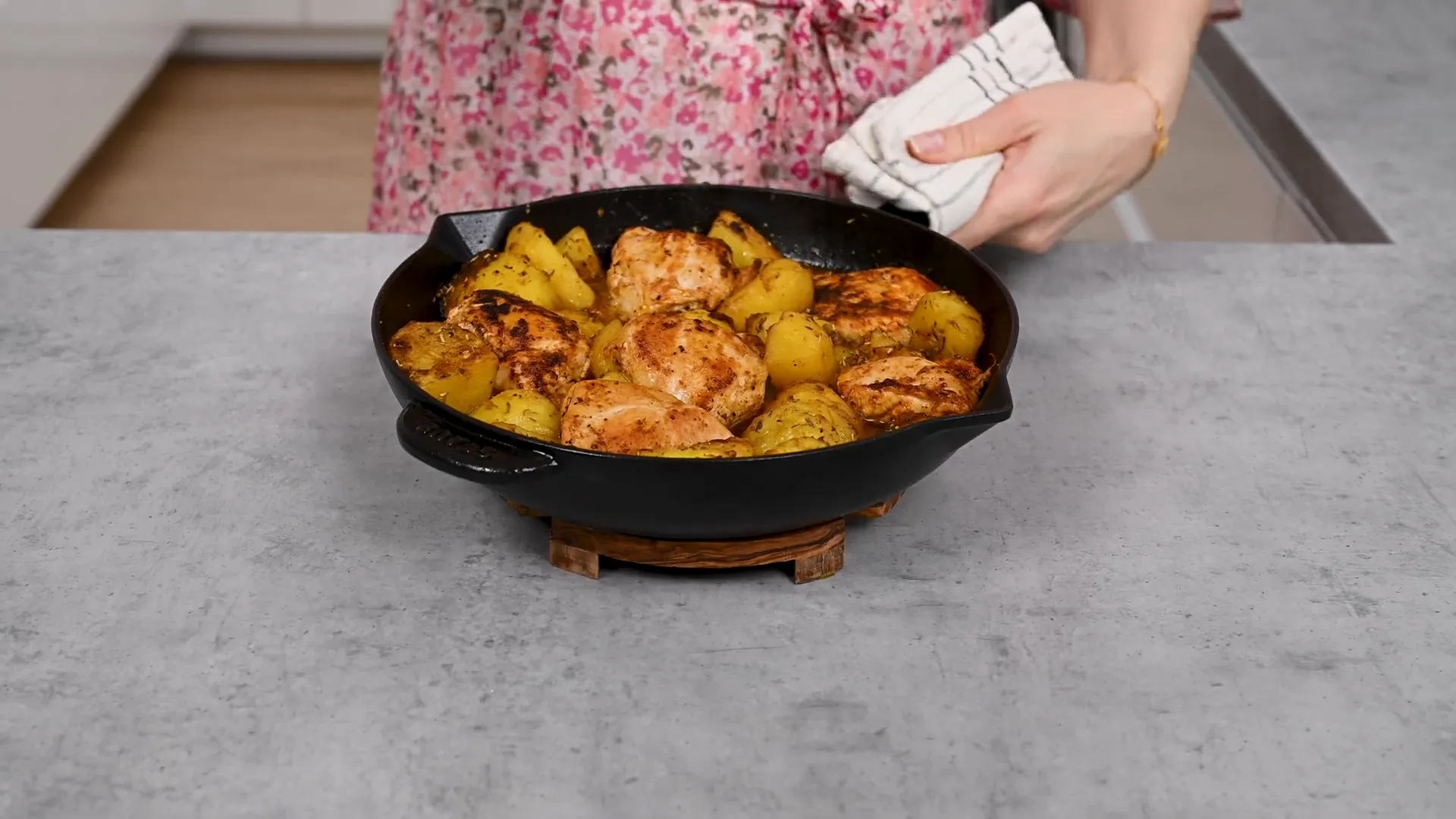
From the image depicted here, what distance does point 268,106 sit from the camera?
13.5ft

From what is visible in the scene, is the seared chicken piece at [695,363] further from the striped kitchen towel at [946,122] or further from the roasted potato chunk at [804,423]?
the striped kitchen towel at [946,122]

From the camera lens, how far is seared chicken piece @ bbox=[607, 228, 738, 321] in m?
1.04

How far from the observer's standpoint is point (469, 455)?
0.81 metres

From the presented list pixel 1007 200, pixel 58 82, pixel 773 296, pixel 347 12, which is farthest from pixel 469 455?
pixel 347 12

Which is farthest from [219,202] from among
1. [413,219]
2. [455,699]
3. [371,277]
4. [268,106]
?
[455,699]

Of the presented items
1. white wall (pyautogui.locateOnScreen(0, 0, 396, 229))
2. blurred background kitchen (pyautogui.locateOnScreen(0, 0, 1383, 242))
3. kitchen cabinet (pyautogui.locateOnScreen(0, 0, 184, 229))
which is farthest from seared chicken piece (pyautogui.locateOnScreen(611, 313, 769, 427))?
kitchen cabinet (pyautogui.locateOnScreen(0, 0, 184, 229))

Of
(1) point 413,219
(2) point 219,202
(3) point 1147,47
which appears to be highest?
(3) point 1147,47

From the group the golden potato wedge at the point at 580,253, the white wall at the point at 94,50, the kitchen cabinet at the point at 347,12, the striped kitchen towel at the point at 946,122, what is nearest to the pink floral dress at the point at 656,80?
the striped kitchen towel at the point at 946,122

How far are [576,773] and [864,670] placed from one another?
0.19 metres

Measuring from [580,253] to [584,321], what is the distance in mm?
94

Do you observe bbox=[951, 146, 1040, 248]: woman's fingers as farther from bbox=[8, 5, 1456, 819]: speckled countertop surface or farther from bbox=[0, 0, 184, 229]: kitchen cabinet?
bbox=[0, 0, 184, 229]: kitchen cabinet

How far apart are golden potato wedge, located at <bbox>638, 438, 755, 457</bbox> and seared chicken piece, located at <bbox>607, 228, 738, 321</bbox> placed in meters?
0.22

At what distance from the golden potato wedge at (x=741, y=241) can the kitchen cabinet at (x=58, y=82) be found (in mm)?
2355

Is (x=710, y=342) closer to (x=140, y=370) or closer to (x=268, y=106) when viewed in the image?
(x=140, y=370)
